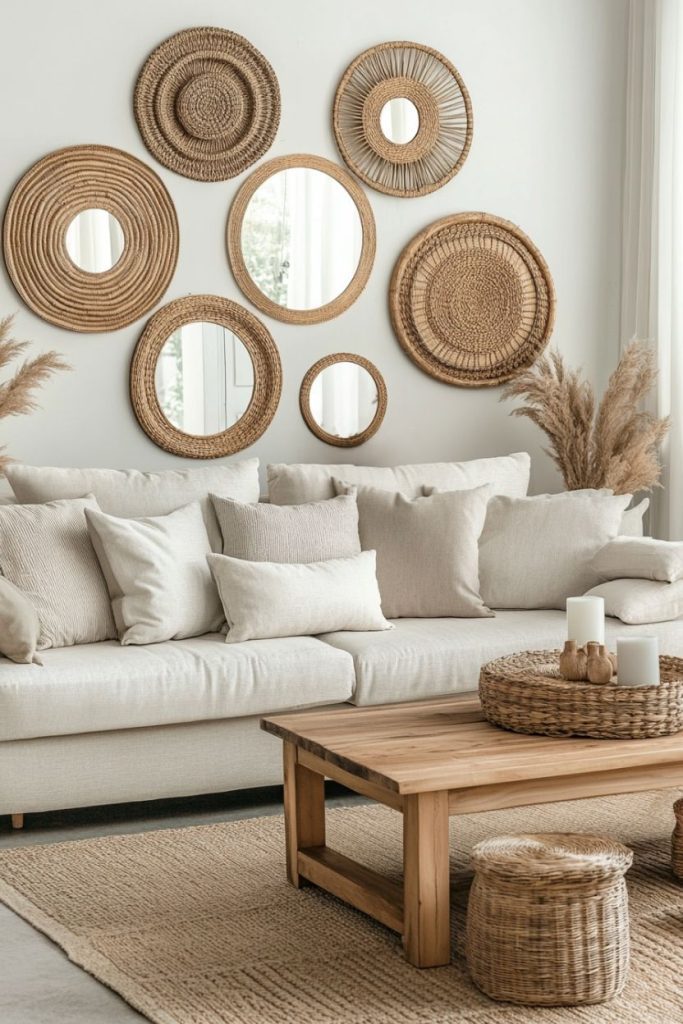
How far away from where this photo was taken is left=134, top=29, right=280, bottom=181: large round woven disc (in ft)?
14.9

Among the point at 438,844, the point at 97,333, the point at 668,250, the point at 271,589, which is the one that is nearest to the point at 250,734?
the point at 271,589

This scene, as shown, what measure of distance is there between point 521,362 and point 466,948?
3124 mm

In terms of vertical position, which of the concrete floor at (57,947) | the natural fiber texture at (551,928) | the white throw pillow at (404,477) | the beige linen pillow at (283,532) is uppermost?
the white throw pillow at (404,477)

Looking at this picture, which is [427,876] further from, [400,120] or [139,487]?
[400,120]

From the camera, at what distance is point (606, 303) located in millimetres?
5422

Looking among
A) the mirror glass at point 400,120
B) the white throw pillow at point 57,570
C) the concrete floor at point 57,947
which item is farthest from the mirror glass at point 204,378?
the concrete floor at point 57,947

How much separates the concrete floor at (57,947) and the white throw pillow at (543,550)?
3.00 feet

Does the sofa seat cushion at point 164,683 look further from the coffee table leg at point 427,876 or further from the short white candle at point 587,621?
the coffee table leg at point 427,876

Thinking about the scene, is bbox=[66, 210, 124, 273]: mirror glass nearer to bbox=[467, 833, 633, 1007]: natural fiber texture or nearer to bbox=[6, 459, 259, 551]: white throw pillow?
bbox=[6, 459, 259, 551]: white throw pillow

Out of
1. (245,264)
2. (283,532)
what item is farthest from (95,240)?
(283,532)

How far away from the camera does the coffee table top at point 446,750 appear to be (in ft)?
8.37

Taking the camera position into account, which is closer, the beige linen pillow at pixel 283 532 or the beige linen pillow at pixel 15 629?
the beige linen pillow at pixel 15 629

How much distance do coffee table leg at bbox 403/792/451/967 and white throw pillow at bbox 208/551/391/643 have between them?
136cm

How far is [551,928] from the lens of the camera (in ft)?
7.69
